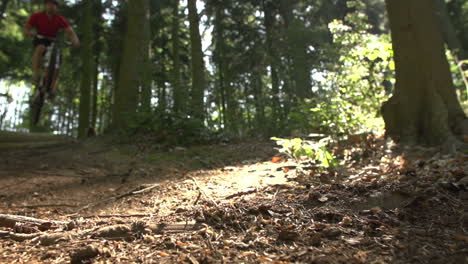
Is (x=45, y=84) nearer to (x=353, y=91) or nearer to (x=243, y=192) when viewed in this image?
(x=243, y=192)

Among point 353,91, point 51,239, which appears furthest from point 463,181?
point 353,91

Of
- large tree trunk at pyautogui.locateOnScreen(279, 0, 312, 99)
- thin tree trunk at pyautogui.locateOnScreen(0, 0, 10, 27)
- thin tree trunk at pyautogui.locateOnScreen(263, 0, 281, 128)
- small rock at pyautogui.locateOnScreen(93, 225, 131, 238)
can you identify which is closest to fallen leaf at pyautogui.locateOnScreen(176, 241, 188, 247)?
small rock at pyautogui.locateOnScreen(93, 225, 131, 238)

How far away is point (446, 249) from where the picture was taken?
1580 mm

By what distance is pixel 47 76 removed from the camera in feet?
21.1

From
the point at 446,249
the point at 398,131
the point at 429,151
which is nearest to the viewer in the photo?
the point at 446,249

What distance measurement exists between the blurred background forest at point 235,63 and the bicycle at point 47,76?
130cm

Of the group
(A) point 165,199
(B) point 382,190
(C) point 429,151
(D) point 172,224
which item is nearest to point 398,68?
(C) point 429,151

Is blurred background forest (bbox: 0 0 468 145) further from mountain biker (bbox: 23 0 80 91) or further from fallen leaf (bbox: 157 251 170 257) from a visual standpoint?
fallen leaf (bbox: 157 251 170 257)

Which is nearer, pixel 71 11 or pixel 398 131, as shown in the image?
pixel 398 131

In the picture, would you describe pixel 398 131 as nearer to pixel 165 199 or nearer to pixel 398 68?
pixel 398 68

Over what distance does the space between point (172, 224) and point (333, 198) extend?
1192mm

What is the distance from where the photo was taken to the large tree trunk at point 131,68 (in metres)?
7.01

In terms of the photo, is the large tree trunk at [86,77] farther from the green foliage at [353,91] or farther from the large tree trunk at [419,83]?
the large tree trunk at [419,83]

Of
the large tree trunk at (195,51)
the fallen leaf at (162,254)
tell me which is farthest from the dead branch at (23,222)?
the large tree trunk at (195,51)
